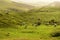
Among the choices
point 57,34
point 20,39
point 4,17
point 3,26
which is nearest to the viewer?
point 20,39

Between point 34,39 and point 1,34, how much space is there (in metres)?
15.4

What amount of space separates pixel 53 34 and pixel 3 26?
1147 inches

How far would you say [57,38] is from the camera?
243 ft

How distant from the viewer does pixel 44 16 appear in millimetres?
143000

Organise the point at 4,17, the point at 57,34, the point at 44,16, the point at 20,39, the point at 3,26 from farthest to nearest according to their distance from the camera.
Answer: the point at 44,16 < the point at 4,17 < the point at 3,26 < the point at 57,34 < the point at 20,39

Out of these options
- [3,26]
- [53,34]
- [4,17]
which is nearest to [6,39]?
[53,34]

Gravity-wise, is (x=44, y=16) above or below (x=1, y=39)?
above

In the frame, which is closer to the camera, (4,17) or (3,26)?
(3,26)

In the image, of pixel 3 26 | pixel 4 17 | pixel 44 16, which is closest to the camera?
pixel 3 26

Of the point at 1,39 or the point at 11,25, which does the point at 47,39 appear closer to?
the point at 1,39

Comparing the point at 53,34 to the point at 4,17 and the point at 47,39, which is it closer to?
the point at 47,39

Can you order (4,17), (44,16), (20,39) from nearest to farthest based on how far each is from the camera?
(20,39), (4,17), (44,16)

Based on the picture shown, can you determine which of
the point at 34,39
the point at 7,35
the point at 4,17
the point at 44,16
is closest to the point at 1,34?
the point at 7,35

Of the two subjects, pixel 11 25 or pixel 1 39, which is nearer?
pixel 1 39
